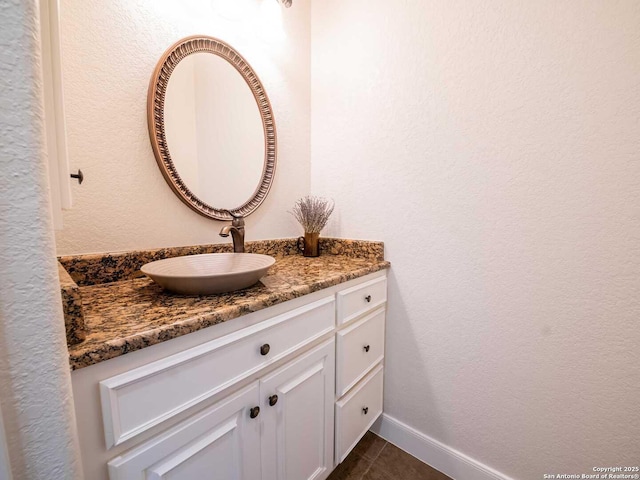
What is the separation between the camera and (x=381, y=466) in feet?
3.67

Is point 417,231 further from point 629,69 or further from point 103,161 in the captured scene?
point 103,161

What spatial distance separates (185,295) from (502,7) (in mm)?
1355

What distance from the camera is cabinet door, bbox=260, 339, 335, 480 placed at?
0.71 m

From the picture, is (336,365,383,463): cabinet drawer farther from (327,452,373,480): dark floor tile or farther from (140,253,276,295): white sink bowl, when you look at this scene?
(140,253,276,295): white sink bowl

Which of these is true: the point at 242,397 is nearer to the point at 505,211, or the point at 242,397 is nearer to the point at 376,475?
the point at 376,475

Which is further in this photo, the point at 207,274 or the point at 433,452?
the point at 433,452

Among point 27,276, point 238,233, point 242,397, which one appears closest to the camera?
point 27,276

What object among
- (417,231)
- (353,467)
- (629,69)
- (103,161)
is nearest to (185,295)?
(103,161)

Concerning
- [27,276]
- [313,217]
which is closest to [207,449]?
[27,276]

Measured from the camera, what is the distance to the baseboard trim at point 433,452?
1010 mm

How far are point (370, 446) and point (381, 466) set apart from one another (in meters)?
0.11

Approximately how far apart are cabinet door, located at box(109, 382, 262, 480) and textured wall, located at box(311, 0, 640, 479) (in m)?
0.77

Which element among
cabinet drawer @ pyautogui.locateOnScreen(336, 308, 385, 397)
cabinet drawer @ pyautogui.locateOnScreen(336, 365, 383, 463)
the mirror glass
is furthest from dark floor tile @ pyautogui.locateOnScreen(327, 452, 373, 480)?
the mirror glass

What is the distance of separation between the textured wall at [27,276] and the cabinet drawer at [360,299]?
2.38 ft
